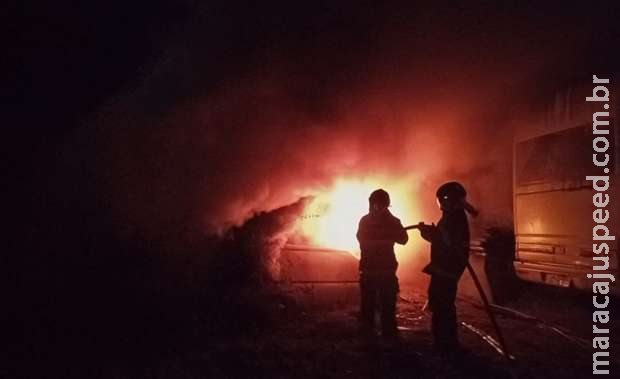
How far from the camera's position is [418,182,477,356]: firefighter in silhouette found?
5828mm

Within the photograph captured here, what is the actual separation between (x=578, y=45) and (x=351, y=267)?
18.8 feet

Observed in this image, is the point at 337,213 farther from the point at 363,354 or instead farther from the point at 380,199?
the point at 363,354

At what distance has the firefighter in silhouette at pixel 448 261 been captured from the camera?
229 inches

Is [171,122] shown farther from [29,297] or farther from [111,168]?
[29,297]

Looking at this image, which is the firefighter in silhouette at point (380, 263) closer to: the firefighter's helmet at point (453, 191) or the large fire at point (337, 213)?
the firefighter's helmet at point (453, 191)

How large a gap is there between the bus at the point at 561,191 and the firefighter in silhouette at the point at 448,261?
259 centimetres

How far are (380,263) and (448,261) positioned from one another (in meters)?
0.96

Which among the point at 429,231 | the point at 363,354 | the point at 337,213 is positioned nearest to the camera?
the point at 363,354

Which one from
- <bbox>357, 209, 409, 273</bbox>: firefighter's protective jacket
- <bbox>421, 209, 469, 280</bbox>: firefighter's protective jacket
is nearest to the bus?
<bbox>421, 209, 469, 280</bbox>: firefighter's protective jacket

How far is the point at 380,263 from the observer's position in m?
6.61

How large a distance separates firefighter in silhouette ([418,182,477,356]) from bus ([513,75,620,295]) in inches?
102

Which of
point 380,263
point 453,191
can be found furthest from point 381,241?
point 453,191

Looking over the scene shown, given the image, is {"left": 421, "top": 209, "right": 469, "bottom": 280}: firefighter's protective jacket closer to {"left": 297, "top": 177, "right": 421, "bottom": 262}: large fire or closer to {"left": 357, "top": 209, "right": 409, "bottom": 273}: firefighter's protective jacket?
{"left": 357, "top": 209, "right": 409, "bottom": 273}: firefighter's protective jacket

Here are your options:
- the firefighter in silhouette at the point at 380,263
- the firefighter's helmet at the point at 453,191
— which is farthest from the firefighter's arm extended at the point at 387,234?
the firefighter's helmet at the point at 453,191
